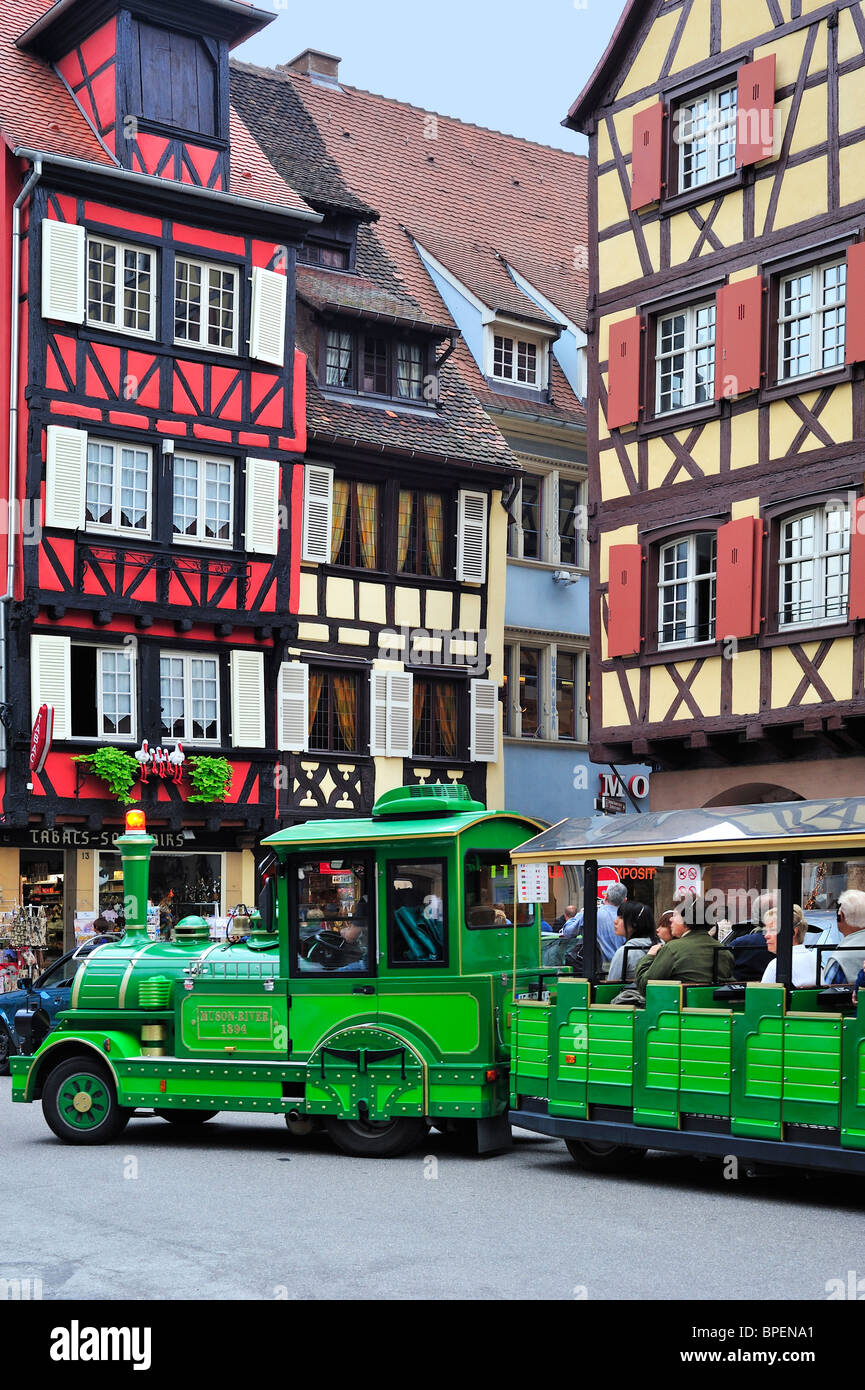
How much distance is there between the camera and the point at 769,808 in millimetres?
12398

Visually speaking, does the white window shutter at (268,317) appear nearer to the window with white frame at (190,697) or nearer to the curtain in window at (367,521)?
the curtain in window at (367,521)

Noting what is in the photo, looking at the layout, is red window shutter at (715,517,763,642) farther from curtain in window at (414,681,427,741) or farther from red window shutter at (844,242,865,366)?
curtain in window at (414,681,427,741)

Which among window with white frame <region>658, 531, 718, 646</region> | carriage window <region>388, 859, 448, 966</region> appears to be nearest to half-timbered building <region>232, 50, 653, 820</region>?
window with white frame <region>658, 531, 718, 646</region>

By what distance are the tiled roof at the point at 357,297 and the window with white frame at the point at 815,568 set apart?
11.3m

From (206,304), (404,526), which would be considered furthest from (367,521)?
(206,304)

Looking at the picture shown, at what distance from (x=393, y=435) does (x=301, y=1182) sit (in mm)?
21640

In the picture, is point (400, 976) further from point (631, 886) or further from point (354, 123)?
point (354, 123)

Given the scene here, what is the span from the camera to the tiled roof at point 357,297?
3234 cm

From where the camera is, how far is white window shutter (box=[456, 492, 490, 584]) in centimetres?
3341

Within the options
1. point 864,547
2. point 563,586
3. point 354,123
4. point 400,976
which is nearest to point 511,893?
point 400,976

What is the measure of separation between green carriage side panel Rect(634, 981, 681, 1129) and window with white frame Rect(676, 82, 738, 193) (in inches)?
598

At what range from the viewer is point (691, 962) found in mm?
12641

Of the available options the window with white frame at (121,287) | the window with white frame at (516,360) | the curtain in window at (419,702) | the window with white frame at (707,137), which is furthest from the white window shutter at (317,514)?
the window with white frame at (707,137)

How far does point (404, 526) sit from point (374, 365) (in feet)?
9.70
